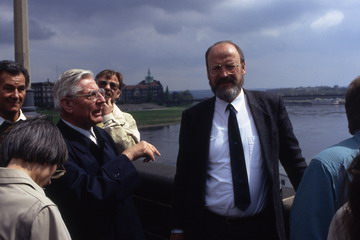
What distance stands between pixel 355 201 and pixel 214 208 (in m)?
1.33

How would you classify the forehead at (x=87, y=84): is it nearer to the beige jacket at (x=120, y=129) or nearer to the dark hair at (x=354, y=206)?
the beige jacket at (x=120, y=129)

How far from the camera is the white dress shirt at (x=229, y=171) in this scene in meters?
2.30

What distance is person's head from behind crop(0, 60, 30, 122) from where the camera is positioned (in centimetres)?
279

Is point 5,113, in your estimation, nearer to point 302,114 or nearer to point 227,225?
point 227,225

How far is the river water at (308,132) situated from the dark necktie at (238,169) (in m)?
35.5

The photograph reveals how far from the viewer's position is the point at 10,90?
110 inches

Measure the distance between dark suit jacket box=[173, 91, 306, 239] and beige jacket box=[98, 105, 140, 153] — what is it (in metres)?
0.50

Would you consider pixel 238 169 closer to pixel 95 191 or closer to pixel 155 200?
pixel 95 191

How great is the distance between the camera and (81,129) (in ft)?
7.43

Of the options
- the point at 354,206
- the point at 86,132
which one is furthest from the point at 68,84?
the point at 354,206

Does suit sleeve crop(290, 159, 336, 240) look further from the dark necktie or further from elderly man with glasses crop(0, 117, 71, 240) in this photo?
elderly man with glasses crop(0, 117, 71, 240)

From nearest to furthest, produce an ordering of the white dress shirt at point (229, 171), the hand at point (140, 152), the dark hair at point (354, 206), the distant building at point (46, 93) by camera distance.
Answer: the dark hair at point (354, 206)
the hand at point (140, 152)
the white dress shirt at point (229, 171)
the distant building at point (46, 93)

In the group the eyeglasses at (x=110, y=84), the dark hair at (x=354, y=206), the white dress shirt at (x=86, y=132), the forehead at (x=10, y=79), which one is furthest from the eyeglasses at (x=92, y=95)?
the dark hair at (x=354, y=206)

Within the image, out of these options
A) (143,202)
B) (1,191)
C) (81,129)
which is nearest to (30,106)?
(143,202)
